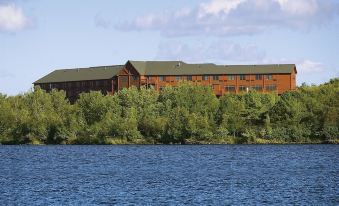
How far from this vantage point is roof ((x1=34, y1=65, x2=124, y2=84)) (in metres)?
181

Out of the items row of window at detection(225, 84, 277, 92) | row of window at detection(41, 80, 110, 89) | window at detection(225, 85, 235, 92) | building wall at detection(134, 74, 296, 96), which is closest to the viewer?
building wall at detection(134, 74, 296, 96)

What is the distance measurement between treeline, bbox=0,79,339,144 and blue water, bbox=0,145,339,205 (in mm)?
33750

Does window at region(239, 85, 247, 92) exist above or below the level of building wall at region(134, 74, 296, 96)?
below

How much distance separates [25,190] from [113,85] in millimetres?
124480

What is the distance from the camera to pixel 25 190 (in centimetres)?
5259

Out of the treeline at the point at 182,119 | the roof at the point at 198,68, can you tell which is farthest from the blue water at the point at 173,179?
the roof at the point at 198,68

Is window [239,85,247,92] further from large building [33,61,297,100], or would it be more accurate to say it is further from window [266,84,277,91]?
window [266,84,277,91]

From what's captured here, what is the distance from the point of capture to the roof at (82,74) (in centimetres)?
18075

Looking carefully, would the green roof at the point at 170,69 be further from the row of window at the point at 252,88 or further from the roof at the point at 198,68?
the row of window at the point at 252,88

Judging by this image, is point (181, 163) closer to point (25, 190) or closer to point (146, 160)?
point (146, 160)

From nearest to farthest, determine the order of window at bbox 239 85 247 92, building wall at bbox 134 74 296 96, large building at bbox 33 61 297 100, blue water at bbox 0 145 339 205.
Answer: blue water at bbox 0 145 339 205
building wall at bbox 134 74 296 96
large building at bbox 33 61 297 100
window at bbox 239 85 247 92

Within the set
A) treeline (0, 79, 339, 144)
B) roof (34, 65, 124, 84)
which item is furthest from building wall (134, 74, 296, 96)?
treeline (0, 79, 339, 144)

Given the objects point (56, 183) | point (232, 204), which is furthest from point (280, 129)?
point (232, 204)

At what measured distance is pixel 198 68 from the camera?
575 ft
